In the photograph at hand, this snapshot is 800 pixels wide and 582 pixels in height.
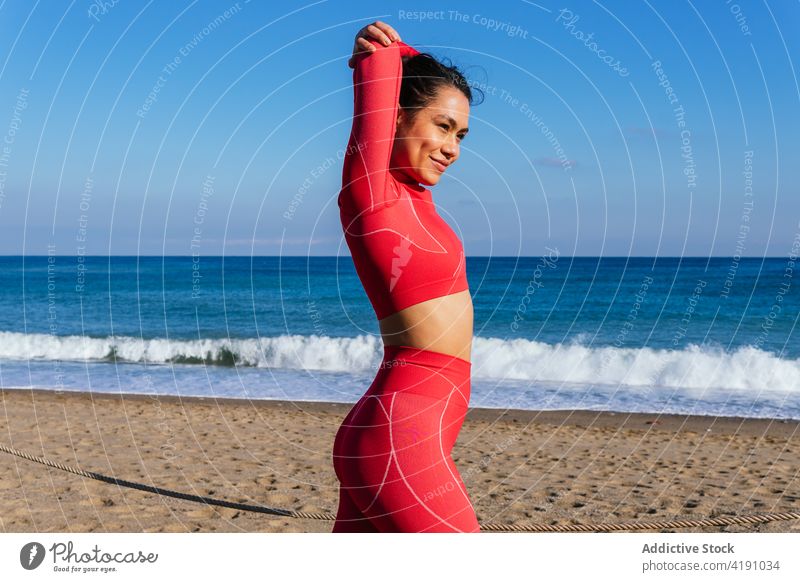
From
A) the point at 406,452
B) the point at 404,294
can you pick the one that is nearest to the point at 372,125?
the point at 404,294

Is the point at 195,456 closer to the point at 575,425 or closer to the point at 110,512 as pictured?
the point at 110,512

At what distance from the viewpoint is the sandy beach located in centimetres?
725

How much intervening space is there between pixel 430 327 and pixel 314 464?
7.82 m

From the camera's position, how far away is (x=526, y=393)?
629 inches

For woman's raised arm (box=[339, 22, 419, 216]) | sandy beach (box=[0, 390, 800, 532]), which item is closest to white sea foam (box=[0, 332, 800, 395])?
sandy beach (box=[0, 390, 800, 532])

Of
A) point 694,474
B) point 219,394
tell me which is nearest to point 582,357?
point 219,394

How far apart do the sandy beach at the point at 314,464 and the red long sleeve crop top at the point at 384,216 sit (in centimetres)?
529

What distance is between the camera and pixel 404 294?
2.03 meters

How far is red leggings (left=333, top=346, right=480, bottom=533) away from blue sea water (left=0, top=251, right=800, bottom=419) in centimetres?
511

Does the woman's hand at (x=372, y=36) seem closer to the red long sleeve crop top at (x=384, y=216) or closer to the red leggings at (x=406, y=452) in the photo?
the red long sleeve crop top at (x=384, y=216)

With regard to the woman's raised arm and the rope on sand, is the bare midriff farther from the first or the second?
the rope on sand
